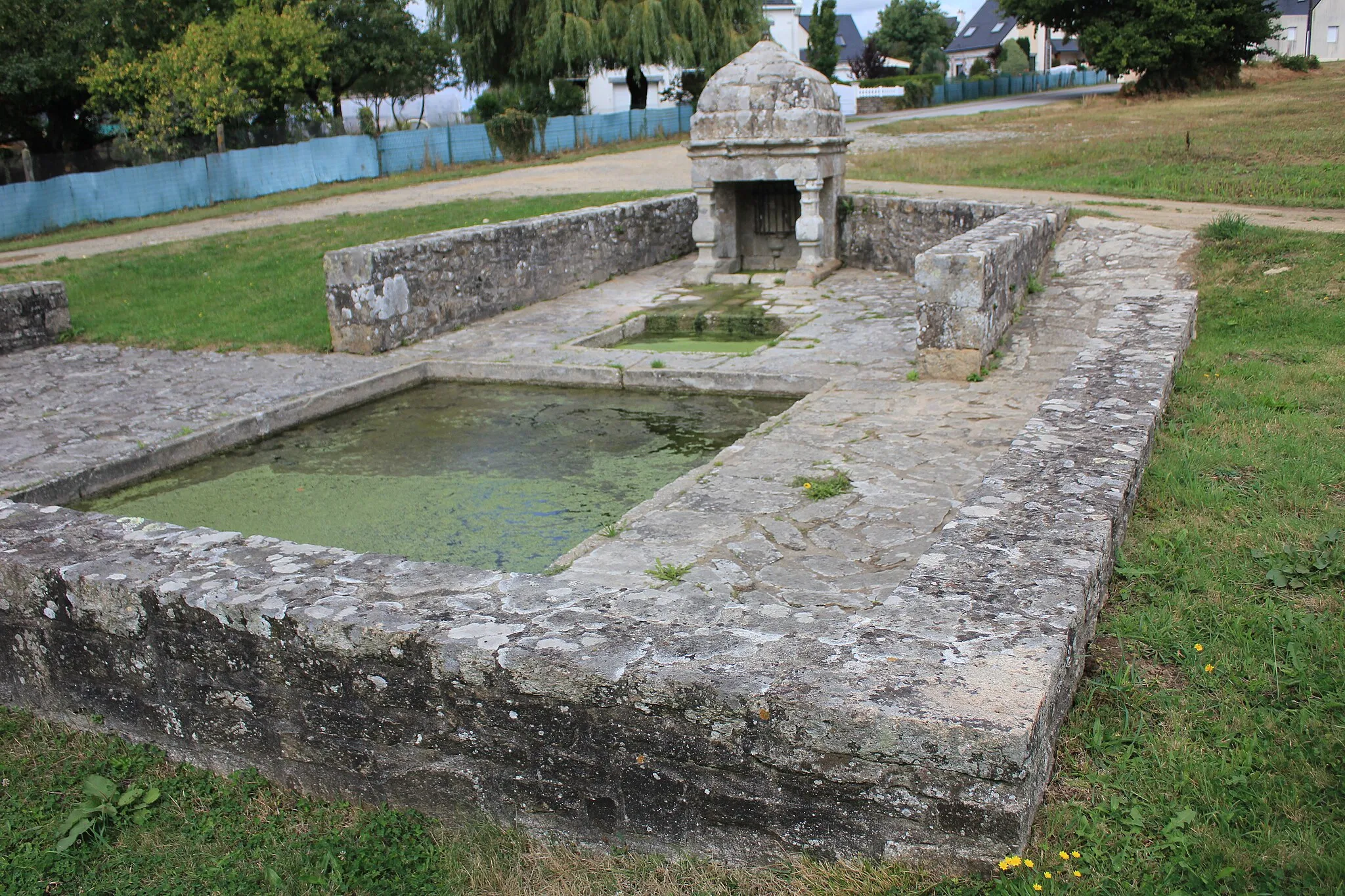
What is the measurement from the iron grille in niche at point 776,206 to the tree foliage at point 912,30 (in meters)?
56.4

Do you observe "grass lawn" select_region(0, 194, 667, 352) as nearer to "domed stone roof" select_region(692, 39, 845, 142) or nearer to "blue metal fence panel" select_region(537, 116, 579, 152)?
"domed stone roof" select_region(692, 39, 845, 142)

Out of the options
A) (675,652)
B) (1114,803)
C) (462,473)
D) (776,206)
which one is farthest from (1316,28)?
(675,652)

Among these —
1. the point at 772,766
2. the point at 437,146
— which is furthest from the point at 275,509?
the point at 437,146

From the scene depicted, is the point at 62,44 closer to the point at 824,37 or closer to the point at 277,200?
the point at 277,200

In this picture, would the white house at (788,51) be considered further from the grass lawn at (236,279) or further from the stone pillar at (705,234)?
the stone pillar at (705,234)

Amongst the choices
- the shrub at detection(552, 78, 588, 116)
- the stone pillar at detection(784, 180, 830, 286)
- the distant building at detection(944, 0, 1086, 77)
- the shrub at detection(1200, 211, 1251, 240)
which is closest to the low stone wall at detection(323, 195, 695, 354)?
the stone pillar at detection(784, 180, 830, 286)

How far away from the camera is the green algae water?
5.38 meters

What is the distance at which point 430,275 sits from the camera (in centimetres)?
970

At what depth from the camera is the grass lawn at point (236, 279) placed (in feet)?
32.5

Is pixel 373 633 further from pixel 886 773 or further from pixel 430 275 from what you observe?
pixel 430 275

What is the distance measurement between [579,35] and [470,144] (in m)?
4.11

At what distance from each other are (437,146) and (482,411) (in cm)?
2072

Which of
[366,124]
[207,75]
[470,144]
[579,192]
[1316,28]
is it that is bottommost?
[579,192]

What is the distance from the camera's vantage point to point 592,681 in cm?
256
